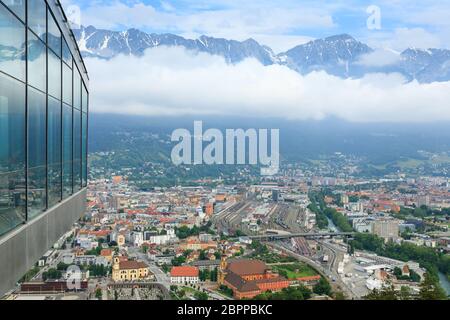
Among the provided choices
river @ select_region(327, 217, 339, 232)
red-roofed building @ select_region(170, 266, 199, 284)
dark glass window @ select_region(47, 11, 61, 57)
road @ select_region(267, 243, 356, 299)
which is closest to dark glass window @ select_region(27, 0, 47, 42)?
dark glass window @ select_region(47, 11, 61, 57)

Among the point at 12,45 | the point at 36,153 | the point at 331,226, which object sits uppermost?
the point at 12,45

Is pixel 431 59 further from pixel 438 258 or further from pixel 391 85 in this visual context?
pixel 438 258

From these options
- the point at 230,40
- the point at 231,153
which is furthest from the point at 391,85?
the point at 231,153

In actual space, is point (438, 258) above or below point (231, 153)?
below

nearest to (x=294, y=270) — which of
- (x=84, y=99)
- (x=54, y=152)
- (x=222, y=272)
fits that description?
(x=222, y=272)

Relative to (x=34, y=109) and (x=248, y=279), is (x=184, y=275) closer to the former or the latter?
(x=248, y=279)

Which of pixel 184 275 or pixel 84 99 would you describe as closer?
pixel 84 99
